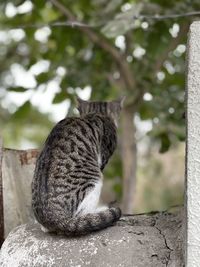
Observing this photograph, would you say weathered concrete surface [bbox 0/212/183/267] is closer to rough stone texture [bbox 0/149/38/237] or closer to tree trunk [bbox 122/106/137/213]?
rough stone texture [bbox 0/149/38/237]

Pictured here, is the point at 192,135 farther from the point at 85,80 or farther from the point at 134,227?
the point at 85,80

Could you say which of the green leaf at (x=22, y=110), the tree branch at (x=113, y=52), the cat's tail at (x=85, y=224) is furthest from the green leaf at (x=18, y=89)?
the cat's tail at (x=85, y=224)

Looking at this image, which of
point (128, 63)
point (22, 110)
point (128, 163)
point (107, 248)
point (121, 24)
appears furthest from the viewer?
point (128, 63)

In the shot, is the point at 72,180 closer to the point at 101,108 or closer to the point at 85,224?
the point at 85,224

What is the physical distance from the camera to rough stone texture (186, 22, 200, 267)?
7.35ft

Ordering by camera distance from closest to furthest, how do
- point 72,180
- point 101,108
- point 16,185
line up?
point 72,180, point 16,185, point 101,108

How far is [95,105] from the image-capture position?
3967 millimetres

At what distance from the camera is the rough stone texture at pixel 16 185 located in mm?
3488

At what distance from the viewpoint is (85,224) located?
2660 mm

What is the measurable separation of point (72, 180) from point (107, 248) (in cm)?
48

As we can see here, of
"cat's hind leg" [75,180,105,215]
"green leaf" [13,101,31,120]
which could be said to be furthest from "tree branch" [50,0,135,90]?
"cat's hind leg" [75,180,105,215]

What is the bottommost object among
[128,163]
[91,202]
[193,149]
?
[91,202]

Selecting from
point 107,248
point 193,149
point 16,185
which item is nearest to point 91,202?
point 107,248

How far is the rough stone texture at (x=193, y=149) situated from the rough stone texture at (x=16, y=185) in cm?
141
